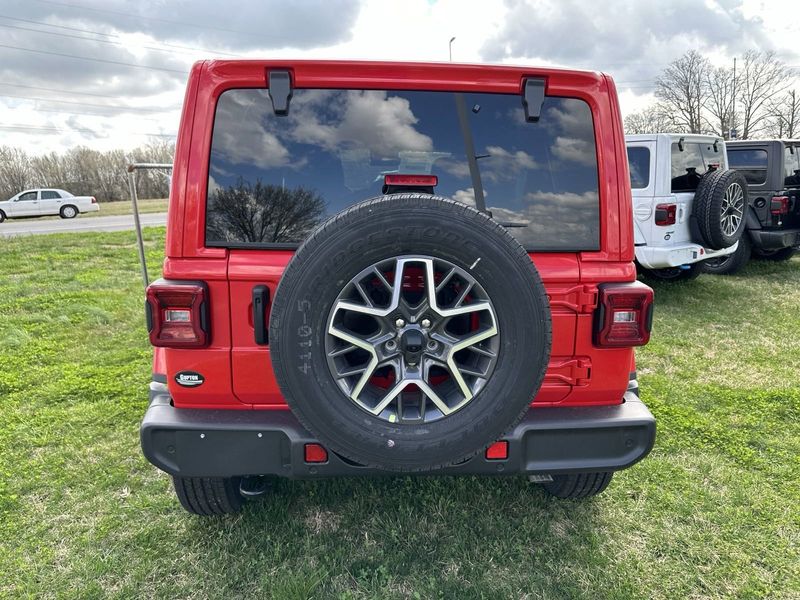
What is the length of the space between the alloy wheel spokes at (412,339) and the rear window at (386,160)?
0.38 metres

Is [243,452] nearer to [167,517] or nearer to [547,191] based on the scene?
[167,517]

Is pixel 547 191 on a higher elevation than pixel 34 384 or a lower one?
higher

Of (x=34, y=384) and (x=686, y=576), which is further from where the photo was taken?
(x=34, y=384)

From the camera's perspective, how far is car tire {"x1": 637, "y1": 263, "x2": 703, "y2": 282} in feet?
25.5

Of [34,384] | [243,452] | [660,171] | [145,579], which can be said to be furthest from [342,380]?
[660,171]

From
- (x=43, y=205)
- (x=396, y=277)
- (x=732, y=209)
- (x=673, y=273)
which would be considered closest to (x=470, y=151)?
(x=396, y=277)

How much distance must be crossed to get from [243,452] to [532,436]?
116cm

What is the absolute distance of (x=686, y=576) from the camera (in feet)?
7.48

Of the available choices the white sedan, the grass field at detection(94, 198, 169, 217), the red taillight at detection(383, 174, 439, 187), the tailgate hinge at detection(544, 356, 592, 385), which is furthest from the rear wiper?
the white sedan

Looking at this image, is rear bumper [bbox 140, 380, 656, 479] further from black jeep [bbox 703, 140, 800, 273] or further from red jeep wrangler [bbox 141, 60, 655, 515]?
black jeep [bbox 703, 140, 800, 273]

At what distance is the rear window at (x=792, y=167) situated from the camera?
862 cm

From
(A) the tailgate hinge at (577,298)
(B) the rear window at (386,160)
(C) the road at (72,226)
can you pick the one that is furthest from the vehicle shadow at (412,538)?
(C) the road at (72,226)

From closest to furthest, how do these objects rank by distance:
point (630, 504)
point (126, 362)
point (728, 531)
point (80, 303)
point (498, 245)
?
point (498, 245)
point (728, 531)
point (630, 504)
point (126, 362)
point (80, 303)

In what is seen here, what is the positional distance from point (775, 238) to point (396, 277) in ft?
28.4
